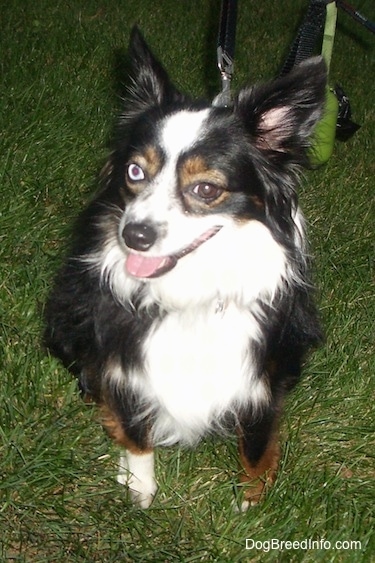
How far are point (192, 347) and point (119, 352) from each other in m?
0.25

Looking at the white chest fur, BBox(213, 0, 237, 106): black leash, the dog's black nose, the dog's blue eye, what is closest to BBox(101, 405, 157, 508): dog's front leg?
the white chest fur

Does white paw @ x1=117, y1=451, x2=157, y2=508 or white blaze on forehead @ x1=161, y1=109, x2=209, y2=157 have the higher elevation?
white blaze on forehead @ x1=161, y1=109, x2=209, y2=157

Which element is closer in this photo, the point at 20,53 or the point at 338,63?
the point at 20,53

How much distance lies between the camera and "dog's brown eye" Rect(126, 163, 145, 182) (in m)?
2.21

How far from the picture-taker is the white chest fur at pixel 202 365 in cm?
233

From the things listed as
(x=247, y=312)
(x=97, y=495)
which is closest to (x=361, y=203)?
(x=247, y=312)

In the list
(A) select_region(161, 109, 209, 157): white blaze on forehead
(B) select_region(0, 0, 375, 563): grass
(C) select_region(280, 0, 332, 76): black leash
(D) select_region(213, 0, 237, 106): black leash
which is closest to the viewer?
(A) select_region(161, 109, 209, 157): white blaze on forehead

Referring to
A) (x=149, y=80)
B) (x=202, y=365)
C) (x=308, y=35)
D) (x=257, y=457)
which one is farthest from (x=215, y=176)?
(x=308, y=35)

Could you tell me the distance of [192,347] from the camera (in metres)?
2.34

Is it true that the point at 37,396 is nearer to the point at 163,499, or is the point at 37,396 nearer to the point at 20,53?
the point at 163,499

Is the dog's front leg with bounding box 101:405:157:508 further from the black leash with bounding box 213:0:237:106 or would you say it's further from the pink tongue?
the black leash with bounding box 213:0:237:106

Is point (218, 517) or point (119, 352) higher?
point (119, 352)

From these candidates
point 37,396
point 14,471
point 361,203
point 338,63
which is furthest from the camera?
point 338,63

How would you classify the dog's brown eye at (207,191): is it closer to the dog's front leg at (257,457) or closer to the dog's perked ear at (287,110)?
the dog's perked ear at (287,110)
